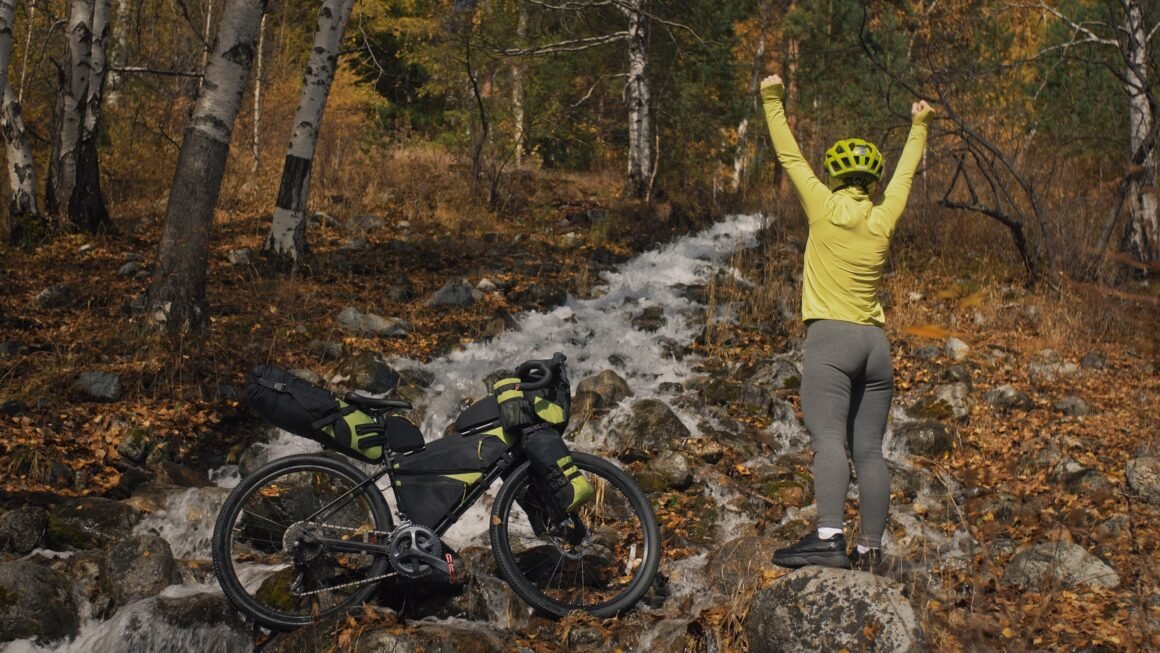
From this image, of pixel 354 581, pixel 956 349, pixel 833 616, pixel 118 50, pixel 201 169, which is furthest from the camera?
pixel 118 50

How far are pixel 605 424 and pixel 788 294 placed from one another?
465 centimetres

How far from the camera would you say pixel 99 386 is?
7309 mm

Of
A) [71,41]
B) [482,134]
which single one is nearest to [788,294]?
[482,134]

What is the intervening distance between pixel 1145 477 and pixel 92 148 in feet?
41.7

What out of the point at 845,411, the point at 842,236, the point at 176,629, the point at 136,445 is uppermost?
the point at 842,236

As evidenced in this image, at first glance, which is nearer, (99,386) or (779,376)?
(99,386)

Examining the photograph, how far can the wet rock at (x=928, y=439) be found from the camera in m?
7.93

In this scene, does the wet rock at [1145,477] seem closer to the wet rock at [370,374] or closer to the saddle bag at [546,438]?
the saddle bag at [546,438]

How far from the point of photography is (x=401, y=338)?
9.95 metres

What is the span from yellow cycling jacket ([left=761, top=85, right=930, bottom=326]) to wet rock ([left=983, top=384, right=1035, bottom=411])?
4824mm

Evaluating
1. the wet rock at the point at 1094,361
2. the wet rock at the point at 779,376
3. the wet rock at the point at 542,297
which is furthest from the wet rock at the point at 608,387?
the wet rock at the point at 1094,361

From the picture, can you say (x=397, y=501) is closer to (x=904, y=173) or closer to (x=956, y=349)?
(x=904, y=173)

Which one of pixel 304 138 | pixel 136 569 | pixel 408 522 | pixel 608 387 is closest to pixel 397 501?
pixel 408 522

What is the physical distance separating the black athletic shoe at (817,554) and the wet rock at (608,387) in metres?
4.50
